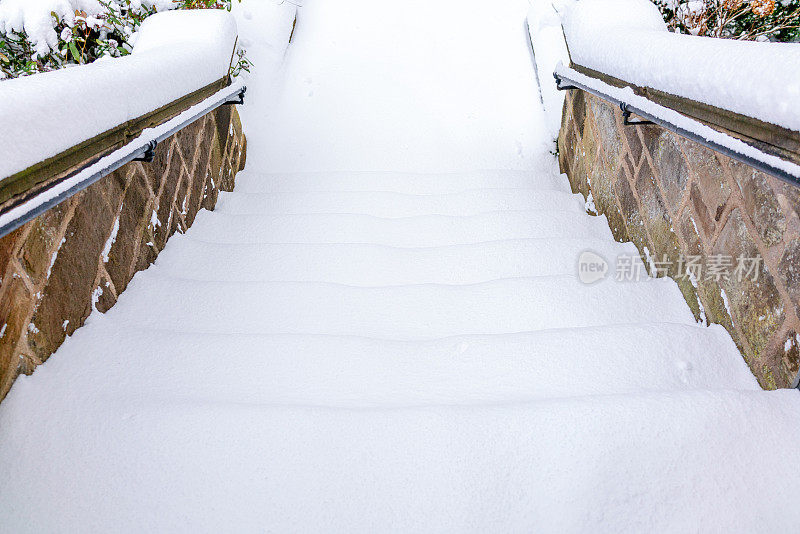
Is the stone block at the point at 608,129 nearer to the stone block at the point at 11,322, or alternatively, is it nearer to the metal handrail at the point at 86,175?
the metal handrail at the point at 86,175

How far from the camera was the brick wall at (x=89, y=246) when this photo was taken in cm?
120

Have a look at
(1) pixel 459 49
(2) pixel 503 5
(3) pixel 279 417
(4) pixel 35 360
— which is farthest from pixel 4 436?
(2) pixel 503 5

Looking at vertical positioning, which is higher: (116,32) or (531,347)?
(116,32)

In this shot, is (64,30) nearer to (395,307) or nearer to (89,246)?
(89,246)

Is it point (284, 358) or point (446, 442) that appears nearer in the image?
point (446, 442)

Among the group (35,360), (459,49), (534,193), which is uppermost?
(459,49)

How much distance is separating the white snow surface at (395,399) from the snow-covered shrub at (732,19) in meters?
2.81

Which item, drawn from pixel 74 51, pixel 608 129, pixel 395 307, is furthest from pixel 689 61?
pixel 74 51

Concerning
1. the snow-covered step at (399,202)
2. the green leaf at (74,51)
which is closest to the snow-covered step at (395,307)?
the snow-covered step at (399,202)

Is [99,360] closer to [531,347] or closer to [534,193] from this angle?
[531,347]

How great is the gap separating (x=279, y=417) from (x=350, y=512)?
28 cm

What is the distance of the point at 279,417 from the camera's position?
1182 mm

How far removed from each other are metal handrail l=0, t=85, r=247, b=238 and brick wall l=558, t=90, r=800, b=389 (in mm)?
1726

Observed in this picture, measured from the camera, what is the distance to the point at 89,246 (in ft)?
5.01
